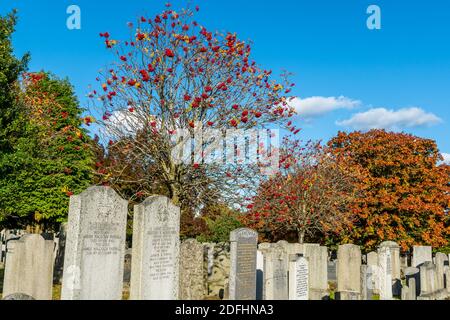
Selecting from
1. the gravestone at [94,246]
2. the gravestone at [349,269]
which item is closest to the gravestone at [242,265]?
the gravestone at [94,246]

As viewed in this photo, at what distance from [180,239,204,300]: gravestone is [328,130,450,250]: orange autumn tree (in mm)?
15194

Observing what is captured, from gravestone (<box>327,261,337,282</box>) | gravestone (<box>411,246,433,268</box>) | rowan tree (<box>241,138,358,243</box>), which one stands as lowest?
gravestone (<box>327,261,337,282</box>)

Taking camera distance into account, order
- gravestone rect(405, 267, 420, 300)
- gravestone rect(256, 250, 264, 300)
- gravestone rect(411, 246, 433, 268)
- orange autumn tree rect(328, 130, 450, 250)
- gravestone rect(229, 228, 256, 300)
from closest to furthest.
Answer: gravestone rect(229, 228, 256, 300)
gravestone rect(256, 250, 264, 300)
gravestone rect(405, 267, 420, 300)
gravestone rect(411, 246, 433, 268)
orange autumn tree rect(328, 130, 450, 250)

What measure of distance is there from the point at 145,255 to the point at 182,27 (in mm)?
6444

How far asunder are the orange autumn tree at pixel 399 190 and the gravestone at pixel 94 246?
1990 centimetres

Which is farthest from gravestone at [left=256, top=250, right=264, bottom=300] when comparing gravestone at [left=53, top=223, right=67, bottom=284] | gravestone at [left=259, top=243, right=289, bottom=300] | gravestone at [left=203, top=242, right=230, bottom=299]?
gravestone at [left=53, top=223, right=67, bottom=284]

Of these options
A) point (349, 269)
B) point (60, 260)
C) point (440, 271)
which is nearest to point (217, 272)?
point (349, 269)

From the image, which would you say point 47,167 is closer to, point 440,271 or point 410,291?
point 410,291

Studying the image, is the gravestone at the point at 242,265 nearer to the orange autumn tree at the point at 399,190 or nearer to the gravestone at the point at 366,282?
the gravestone at the point at 366,282

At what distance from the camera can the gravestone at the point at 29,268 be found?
31.0 ft

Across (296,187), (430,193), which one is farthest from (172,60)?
(430,193)

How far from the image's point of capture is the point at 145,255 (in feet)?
29.5

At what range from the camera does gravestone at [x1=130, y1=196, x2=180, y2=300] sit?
8.91m

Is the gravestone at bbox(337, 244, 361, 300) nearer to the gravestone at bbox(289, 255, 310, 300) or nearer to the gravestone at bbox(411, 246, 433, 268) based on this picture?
the gravestone at bbox(289, 255, 310, 300)
